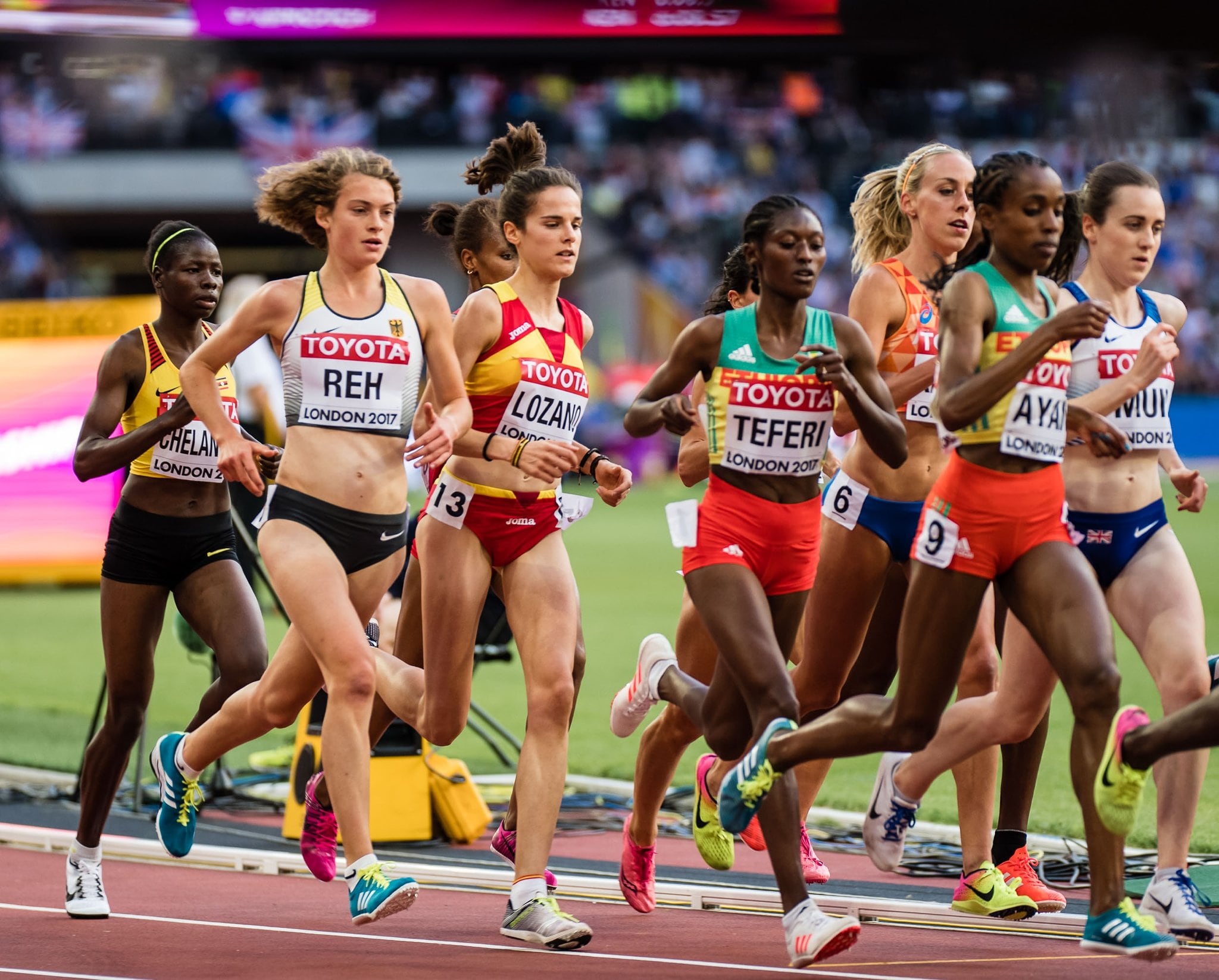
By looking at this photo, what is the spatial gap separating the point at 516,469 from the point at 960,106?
86.8 ft

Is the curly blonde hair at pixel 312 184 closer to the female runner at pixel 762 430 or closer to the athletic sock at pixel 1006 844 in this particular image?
the female runner at pixel 762 430

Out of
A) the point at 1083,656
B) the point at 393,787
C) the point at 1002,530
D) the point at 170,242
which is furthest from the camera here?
the point at 393,787

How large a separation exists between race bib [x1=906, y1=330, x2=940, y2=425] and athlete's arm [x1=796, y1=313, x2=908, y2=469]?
2.27 ft

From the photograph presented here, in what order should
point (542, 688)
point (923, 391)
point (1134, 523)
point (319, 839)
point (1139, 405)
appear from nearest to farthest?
point (1134, 523), point (1139, 405), point (542, 688), point (923, 391), point (319, 839)

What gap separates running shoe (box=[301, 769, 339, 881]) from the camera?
6707 millimetres

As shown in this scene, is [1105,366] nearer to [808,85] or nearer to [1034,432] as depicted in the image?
[1034,432]

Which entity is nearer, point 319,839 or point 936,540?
point 936,540

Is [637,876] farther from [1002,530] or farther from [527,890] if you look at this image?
[1002,530]

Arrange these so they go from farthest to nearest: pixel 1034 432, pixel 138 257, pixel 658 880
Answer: pixel 138 257
pixel 658 880
pixel 1034 432

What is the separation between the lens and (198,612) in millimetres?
6906

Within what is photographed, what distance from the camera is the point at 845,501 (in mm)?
6672

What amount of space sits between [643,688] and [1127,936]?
7.32 ft

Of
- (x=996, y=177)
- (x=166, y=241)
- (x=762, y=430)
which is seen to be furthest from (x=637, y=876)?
(x=166, y=241)

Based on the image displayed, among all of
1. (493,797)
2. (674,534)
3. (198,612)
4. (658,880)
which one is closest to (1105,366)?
(674,534)
